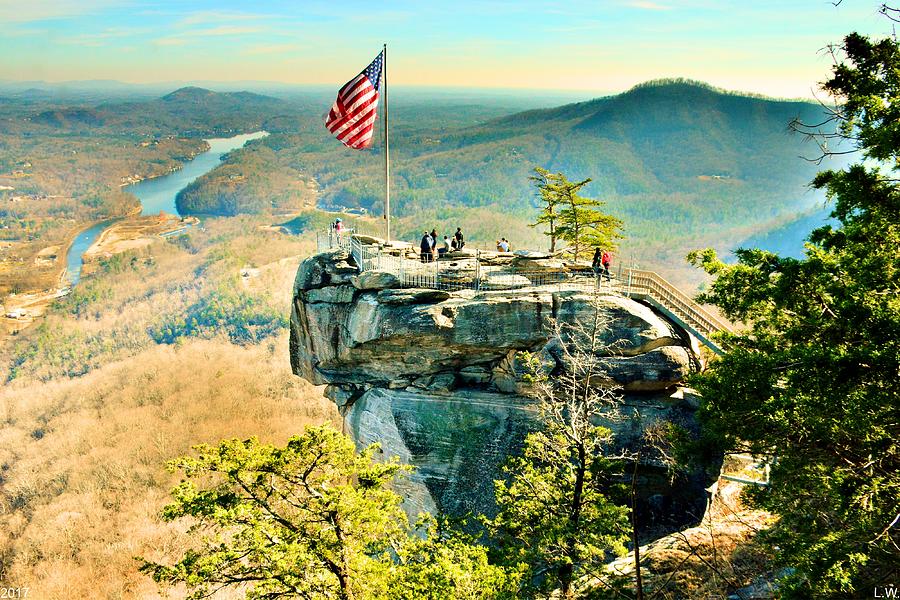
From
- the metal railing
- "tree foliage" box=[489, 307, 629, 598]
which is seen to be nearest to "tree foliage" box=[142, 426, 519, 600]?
"tree foliage" box=[489, 307, 629, 598]

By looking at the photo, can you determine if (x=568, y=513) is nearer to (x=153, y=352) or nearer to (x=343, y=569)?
(x=343, y=569)

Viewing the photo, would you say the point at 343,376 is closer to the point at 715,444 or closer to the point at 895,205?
the point at 715,444

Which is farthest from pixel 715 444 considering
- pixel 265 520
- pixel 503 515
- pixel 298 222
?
pixel 298 222

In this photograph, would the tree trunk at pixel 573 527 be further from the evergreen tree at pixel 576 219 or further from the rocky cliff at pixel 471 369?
the evergreen tree at pixel 576 219

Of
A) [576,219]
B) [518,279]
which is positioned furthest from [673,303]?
[576,219]

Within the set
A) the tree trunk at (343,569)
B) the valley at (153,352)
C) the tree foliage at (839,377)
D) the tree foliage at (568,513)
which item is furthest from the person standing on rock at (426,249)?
the tree trunk at (343,569)
